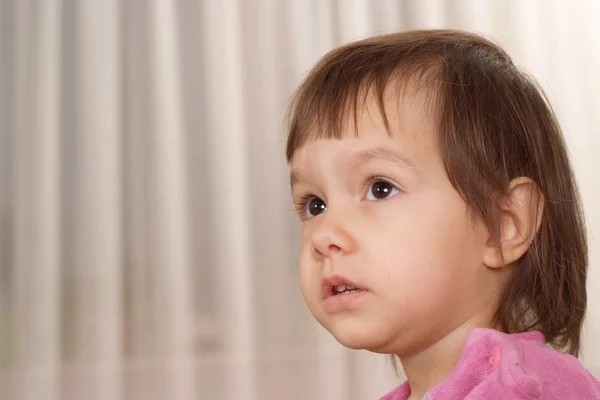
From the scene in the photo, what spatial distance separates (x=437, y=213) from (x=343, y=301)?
0.51 ft

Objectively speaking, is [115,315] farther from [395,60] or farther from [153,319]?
[395,60]

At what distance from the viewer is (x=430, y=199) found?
3.31ft

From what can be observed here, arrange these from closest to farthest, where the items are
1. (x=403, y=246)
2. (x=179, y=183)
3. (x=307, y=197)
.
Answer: (x=403, y=246), (x=307, y=197), (x=179, y=183)

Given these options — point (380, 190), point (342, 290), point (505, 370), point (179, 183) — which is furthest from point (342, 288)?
point (179, 183)

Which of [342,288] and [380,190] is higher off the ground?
[380,190]

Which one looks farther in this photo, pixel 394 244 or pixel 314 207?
pixel 314 207

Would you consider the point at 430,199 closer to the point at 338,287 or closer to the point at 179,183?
the point at 338,287

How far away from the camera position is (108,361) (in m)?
2.37

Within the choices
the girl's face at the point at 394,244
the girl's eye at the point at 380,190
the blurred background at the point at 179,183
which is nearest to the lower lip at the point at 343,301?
the girl's face at the point at 394,244

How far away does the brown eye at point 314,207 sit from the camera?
1.13 m

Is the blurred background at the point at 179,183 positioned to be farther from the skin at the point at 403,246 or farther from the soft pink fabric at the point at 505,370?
the soft pink fabric at the point at 505,370

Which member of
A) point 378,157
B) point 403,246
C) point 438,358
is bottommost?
point 438,358

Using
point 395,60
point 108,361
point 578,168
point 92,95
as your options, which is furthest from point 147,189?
point 395,60

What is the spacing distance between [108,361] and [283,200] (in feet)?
2.23
